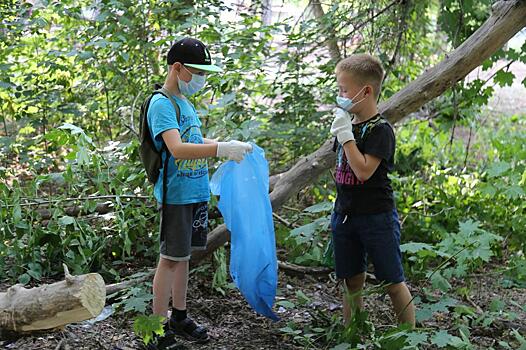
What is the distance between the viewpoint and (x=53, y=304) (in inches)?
107

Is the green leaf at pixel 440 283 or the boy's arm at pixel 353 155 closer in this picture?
the boy's arm at pixel 353 155

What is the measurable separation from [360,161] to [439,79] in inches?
63.1

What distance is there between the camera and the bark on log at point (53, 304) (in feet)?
8.86

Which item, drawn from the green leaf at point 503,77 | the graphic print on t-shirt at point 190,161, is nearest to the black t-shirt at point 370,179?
the graphic print on t-shirt at point 190,161

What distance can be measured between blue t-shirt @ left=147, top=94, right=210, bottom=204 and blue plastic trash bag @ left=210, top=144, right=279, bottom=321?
0.21m

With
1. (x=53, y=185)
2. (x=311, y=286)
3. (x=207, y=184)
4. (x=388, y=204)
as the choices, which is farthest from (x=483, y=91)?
(x=53, y=185)

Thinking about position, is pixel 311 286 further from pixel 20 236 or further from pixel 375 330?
pixel 20 236

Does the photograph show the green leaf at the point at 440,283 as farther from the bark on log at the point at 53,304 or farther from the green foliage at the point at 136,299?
the bark on log at the point at 53,304

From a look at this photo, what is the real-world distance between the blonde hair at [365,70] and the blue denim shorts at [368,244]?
2.01 feet

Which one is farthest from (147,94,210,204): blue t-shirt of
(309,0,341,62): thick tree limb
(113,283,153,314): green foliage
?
(309,0,341,62): thick tree limb

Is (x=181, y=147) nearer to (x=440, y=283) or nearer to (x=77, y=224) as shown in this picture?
(x=77, y=224)

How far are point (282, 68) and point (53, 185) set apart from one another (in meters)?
2.24

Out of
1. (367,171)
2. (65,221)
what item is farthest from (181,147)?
(65,221)

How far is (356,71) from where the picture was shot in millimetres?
3119
